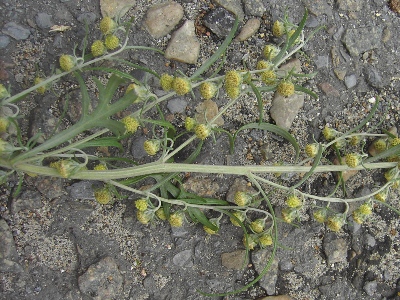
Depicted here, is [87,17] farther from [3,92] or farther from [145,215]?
[145,215]

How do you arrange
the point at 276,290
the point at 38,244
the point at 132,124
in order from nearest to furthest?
1. the point at 132,124
2. the point at 38,244
3. the point at 276,290

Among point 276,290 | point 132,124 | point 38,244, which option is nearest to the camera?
point 132,124

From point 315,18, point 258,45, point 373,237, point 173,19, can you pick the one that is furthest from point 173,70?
point 373,237

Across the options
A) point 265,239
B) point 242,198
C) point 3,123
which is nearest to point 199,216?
point 242,198

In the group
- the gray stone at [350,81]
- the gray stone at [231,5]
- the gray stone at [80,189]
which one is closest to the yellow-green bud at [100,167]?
the gray stone at [80,189]

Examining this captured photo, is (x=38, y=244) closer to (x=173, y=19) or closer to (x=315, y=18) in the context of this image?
(x=173, y=19)

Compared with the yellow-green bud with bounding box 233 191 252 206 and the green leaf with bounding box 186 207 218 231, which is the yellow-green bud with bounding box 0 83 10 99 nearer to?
the green leaf with bounding box 186 207 218 231

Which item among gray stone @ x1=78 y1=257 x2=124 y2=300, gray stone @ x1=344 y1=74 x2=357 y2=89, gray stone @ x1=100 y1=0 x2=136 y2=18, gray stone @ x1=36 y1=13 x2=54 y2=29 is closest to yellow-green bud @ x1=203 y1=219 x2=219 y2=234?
gray stone @ x1=78 y1=257 x2=124 y2=300

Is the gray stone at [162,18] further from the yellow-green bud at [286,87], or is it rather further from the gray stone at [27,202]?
the gray stone at [27,202]
